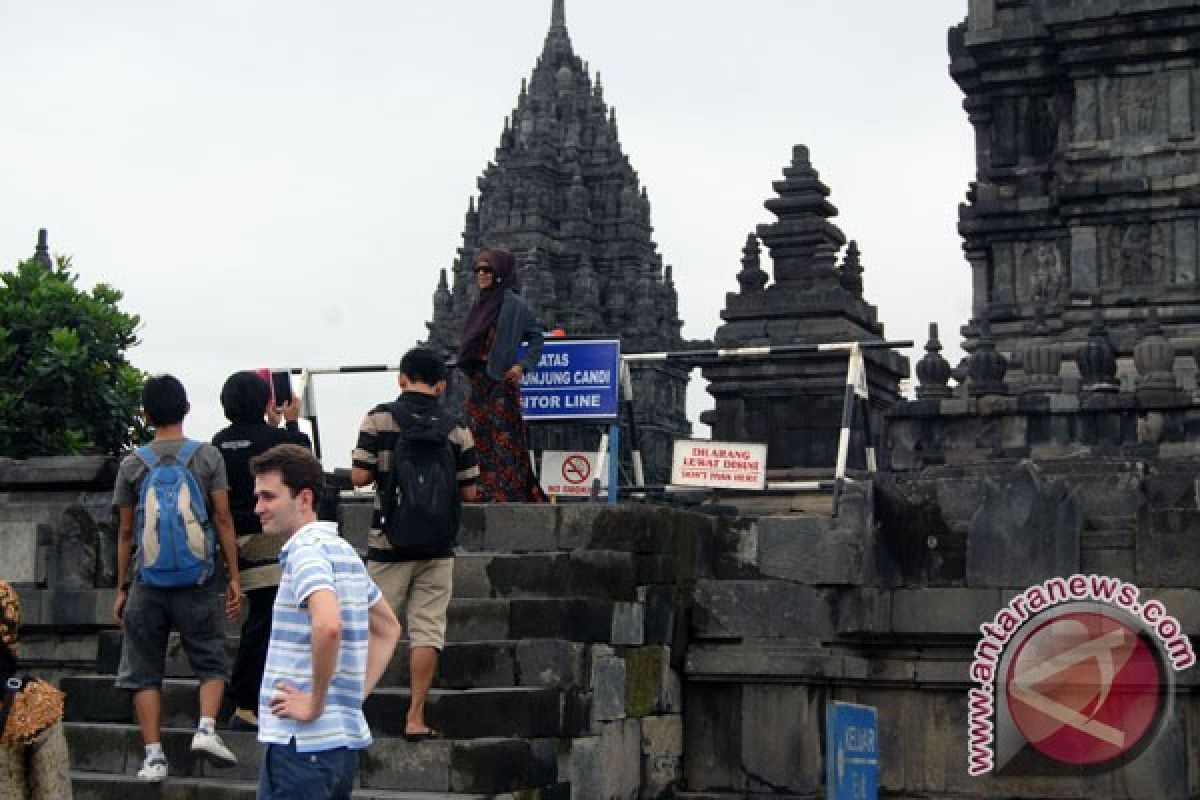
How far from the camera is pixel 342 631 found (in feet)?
24.0

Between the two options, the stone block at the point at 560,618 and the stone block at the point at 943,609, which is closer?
the stone block at the point at 560,618

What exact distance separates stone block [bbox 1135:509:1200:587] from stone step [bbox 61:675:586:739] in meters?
3.32

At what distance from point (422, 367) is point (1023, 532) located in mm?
3721

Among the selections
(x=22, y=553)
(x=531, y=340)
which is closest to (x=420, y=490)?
(x=531, y=340)

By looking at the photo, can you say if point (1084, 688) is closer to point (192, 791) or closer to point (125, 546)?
point (192, 791)

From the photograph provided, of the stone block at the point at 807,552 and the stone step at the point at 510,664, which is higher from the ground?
the stone block at the point at 807,552

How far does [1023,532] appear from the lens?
39.9 ft

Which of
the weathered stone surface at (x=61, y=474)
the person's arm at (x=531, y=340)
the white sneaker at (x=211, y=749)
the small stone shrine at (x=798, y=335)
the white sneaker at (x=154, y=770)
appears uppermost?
the small stone shrine at (x=798, y=335)

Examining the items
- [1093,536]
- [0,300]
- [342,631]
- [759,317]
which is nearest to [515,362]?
[1093,536]

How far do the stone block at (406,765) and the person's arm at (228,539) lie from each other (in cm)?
94

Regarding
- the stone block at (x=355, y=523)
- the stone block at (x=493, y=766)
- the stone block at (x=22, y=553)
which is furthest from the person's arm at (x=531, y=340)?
the stone block at (x=22, y=553)

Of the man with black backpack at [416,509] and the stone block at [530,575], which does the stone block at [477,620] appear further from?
the man with black backpack at [416,509]

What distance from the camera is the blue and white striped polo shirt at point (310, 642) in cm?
720

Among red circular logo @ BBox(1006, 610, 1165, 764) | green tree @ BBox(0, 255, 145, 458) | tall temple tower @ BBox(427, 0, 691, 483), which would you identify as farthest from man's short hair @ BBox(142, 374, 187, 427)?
tall temple tower @ BBox(427, 0, 691, 483)
